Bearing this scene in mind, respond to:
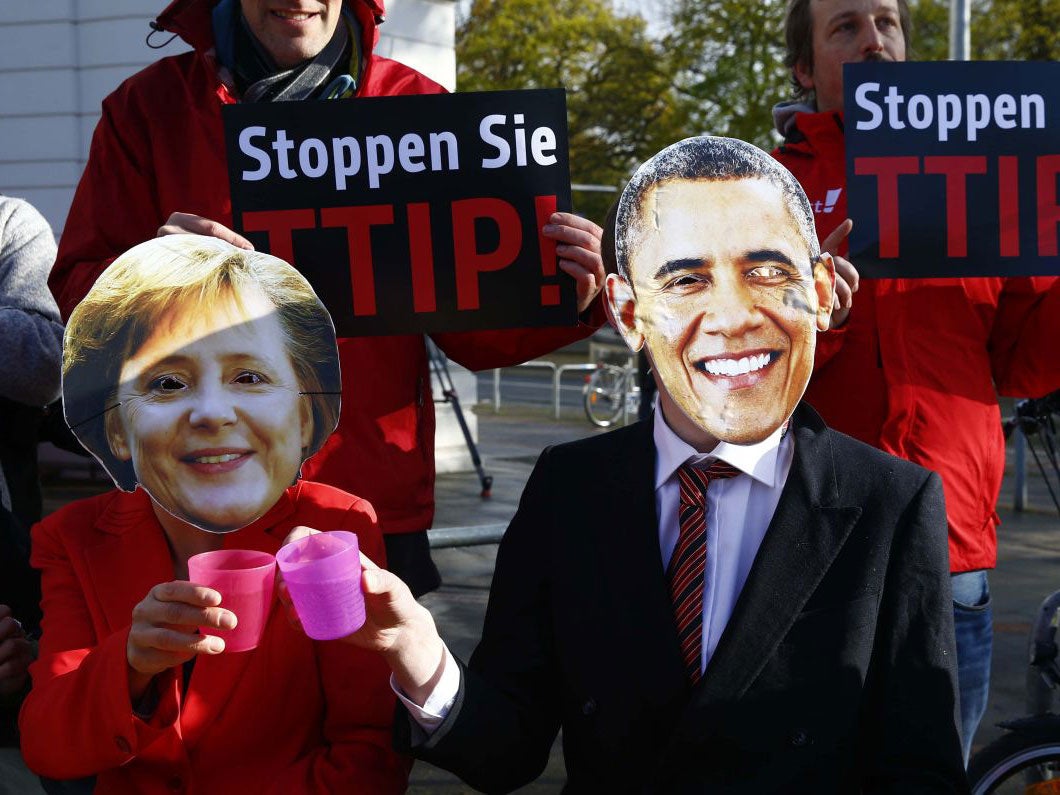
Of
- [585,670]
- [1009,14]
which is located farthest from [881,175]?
[1009,14]

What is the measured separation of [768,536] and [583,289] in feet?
1.73

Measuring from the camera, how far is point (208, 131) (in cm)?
210

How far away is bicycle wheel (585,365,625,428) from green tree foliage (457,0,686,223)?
27.6 ft

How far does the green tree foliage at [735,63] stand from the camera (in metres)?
21.2

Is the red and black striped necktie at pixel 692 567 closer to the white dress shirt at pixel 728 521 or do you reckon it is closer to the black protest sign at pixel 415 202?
the white dress shirt at pixel 728 521

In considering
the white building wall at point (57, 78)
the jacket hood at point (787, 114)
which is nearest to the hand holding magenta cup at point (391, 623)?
the jacket hood at point (787, 114)

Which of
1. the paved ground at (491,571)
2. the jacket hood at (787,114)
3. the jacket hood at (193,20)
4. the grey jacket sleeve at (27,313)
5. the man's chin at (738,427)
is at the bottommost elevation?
the paved ground at (491,571)

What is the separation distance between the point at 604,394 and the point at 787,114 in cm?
1337

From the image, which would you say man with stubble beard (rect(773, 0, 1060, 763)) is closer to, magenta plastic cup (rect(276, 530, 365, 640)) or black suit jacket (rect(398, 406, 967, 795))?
black suit jacket (rect(398, 406, 967, 795))

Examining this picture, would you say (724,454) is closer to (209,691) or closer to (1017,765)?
(209,691)

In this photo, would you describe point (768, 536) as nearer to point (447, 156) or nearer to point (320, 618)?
point (320, 618)

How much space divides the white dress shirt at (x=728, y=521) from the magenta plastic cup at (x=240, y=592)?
9.0 inches

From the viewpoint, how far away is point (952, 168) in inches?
79.0

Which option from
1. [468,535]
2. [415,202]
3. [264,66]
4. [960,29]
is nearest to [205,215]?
[264,66]
